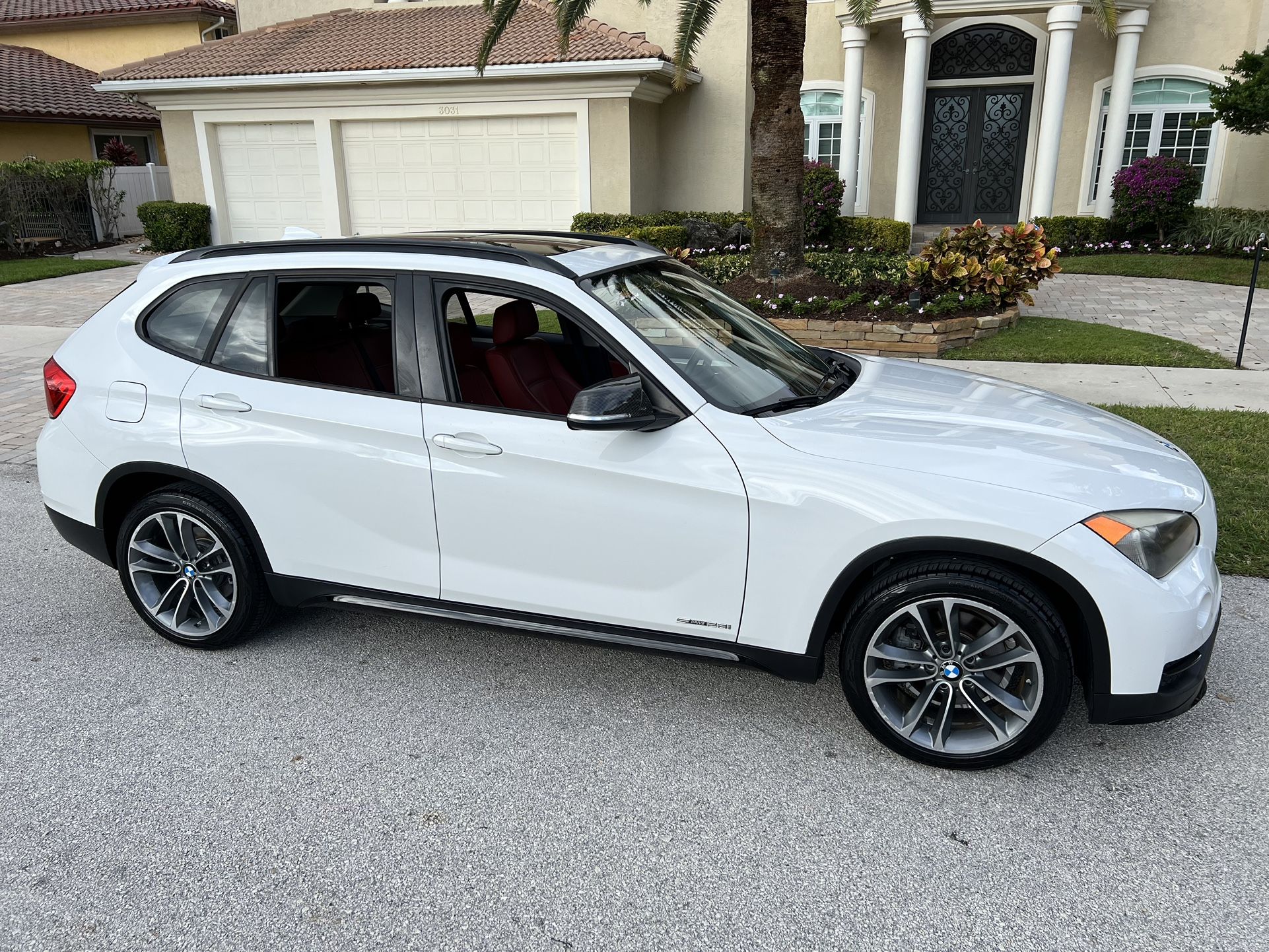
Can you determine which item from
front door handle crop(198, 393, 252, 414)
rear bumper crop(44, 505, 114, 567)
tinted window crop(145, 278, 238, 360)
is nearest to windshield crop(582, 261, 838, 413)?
front door handle crop(198, 393, 252, 414)

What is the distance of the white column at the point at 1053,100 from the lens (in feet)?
57.4

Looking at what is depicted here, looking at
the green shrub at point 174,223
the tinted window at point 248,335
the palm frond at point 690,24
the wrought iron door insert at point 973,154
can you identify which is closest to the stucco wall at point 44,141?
the green shrub at point 174,223

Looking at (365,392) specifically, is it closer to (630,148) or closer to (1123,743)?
(1123,743)

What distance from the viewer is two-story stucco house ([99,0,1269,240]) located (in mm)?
17812

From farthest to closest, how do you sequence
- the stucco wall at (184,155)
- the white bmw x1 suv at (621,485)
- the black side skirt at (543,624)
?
1. the stucco wall at (184,155)
2. the black side skirt at (543,624)
3. the white bmw x1 suv at (621,485)

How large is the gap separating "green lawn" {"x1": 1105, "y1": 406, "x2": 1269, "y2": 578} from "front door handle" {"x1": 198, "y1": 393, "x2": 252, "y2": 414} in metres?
4.76

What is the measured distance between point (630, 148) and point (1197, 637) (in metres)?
15.8

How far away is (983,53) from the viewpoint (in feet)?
64.6

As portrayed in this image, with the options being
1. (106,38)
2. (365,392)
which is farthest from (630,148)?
(106,38)

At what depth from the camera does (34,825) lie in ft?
10.6

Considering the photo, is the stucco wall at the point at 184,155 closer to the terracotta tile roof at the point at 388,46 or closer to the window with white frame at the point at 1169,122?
the terracotta tile roof at the point at 388,46

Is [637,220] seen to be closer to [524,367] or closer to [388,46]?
[388,46]

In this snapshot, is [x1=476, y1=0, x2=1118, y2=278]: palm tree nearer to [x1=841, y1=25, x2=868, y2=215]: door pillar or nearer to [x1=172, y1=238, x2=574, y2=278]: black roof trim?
[x1=172, y1=238, x2=574, y2=278]: black roof trim

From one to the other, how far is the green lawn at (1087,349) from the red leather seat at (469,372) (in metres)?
6.90
